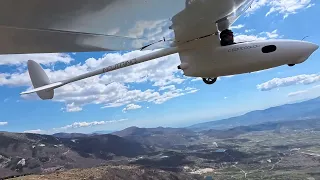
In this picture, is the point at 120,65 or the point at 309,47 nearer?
the point at 309,47

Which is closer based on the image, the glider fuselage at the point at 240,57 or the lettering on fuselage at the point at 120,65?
the glider fuselage at the point at 240,57

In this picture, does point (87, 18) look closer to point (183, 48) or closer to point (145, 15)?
point (145, 15)

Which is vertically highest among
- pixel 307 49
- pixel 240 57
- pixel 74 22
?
pixel 307 49

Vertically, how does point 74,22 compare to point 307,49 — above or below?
below

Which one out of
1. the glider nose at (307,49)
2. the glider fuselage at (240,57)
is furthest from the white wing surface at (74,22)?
the glider nose at (307,49)

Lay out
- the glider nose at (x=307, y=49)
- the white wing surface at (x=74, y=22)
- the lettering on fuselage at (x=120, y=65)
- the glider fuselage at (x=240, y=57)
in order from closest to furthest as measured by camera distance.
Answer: the white wing surface at (x=74, y=22) < the glider fuselage at (x=240, y=57) < the glider nose at (x=307, y=49) < the lettering on fuselage at (x=120, y=65)

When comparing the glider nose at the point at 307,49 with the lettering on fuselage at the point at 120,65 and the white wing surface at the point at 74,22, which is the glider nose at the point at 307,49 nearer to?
the lettering on fuselage at the point at 120,65

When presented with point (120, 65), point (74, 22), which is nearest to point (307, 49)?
point (120, 65)

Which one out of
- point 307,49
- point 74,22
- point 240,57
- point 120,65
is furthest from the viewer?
point 120,65

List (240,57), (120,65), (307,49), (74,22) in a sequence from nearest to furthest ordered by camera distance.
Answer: (74,22), (240,57), (307,49), (120,65)

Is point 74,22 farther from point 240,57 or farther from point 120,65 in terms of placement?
point 120,65

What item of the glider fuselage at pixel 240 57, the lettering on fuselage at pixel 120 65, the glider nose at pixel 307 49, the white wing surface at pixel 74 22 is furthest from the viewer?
the lettering on fuselage at pixel 120 65

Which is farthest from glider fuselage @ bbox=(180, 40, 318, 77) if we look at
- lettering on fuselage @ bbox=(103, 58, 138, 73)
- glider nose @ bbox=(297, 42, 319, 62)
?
lettering on fuselage @ bbox=(103, 58, 138, 73)
